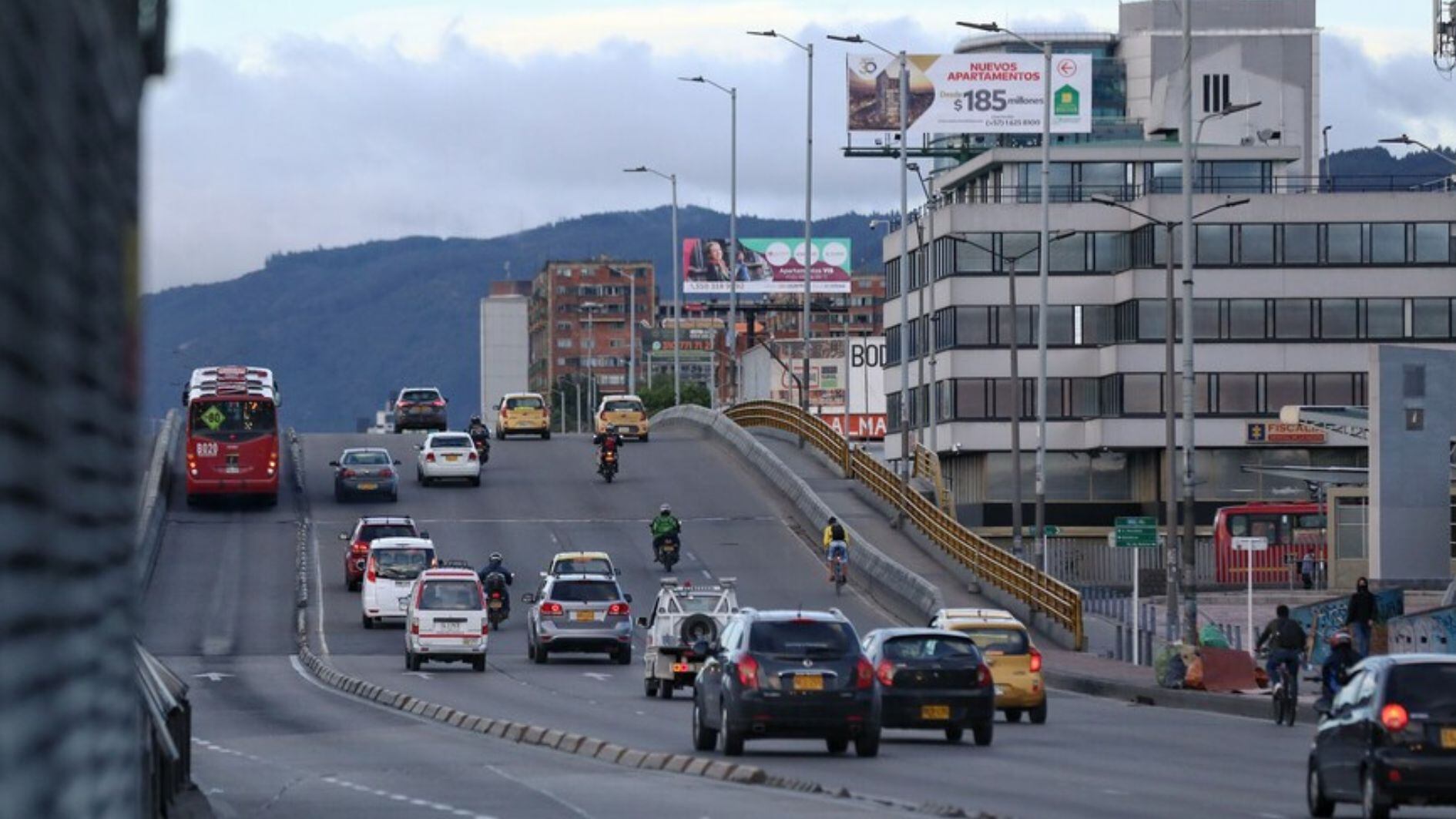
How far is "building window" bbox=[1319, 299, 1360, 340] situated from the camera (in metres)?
101

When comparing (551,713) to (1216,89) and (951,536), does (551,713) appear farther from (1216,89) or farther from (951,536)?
(1216,89)

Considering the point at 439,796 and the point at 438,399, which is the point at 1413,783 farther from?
the point at 438,399

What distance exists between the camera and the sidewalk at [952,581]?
39.9 m

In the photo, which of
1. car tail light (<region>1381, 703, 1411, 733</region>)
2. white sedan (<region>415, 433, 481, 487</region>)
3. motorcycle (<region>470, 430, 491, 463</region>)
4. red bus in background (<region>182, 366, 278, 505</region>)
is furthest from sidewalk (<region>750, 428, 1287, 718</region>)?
car tail light (<region>1381, 703, 1411, 733</region>)

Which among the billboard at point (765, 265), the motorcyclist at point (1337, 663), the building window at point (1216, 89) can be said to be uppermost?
the building window at point (1216, 89)

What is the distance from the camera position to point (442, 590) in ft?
148

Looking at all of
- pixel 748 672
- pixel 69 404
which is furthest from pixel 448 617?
pixel 69 404

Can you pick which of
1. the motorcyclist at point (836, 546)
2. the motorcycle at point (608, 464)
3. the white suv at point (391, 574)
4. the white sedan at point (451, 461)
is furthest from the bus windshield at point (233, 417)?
the motorcyclist at point (836, 546)

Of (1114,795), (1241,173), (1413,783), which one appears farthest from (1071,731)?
(1241,173)

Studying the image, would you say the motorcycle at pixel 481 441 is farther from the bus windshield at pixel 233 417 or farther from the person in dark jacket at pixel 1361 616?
the person in dark jacket at pixel 1361 616

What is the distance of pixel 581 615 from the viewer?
154 ft

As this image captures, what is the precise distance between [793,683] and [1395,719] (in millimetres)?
7998

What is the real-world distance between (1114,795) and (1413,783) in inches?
129

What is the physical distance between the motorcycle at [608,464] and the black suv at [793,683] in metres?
48.9
